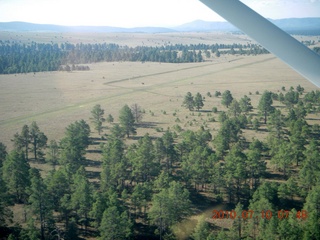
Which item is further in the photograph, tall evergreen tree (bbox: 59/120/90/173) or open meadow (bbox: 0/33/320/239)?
open meadow (bbox: 0/33/320/239)

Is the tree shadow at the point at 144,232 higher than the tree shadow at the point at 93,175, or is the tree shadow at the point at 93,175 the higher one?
the tree shadow at the point at 93,175

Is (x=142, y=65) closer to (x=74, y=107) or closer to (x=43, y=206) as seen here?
(x=74, y=107)

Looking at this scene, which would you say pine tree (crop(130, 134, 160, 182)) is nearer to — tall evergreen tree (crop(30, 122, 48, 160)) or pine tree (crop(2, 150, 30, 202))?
pine tree (crop(2, 150, 30, 202))

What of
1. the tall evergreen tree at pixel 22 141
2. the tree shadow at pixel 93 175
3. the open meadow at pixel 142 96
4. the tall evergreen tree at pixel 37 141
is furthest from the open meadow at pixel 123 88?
the tree shadow at pixel 93 175

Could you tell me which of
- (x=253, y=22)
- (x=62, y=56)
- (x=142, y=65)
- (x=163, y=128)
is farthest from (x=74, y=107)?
(x=62, y=56)

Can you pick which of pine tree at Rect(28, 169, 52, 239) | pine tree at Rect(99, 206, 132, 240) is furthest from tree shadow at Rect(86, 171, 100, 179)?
pine tree at Rect(99, 206, 132, 240)

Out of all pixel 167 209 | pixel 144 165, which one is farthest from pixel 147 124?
pixel 167 209

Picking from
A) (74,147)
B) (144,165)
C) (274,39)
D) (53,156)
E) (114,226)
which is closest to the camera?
(274,39)
